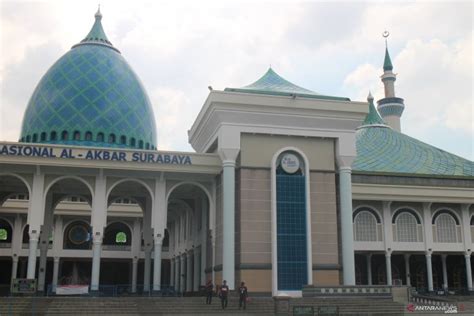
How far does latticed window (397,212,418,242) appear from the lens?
116ft

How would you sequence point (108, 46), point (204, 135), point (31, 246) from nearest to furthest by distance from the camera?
point (31, 246), point (204, 135), point (108, 46)

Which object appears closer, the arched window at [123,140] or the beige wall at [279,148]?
the beige wall at [279,148]

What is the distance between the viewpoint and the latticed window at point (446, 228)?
35.9m

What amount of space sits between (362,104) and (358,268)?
12502 millimetres

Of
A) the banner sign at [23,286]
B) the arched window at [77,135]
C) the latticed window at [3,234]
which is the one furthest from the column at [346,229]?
the latticed window at [3,234]

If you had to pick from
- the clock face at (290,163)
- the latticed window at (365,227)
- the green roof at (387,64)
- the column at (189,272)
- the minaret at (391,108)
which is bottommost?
the column at (189,272)

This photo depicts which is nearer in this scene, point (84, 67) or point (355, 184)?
point (355, 184)

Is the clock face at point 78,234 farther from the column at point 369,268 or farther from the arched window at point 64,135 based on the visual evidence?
the column at point 369,268

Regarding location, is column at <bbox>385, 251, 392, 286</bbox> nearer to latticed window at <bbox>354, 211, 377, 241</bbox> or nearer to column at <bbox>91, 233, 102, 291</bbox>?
latticed window at <bbox>354, 211, 377, 241</bbox>

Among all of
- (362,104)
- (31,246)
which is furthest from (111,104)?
(362,104)

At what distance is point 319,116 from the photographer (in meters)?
28.8

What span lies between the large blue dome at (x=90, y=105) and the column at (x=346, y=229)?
17.1 meters

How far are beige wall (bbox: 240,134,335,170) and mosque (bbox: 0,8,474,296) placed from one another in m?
0.06

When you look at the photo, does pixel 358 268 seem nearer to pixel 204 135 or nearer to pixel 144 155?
pixel 204 135
